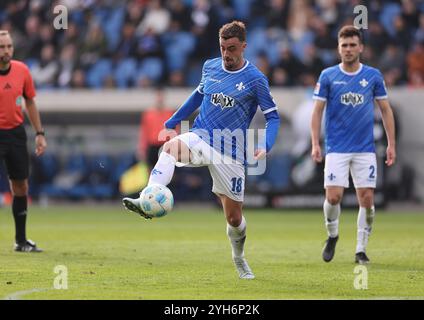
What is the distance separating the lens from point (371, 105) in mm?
12047

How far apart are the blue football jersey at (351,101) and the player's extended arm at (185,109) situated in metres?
2.36

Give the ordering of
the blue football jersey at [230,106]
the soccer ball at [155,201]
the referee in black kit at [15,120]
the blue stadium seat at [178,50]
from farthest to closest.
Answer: the blue stadium seat at [178,50] → the referee in black kit at [15,120] → the blue football jersey at [230,106] → the soccer ball at [155,201]

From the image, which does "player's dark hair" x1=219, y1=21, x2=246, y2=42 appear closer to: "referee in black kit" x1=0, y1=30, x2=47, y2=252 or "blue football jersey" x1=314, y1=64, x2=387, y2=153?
"blue football jersey" x1=314, y1=64, x2=387, y2=153

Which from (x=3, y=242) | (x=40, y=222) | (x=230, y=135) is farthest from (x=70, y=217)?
(x=230, y=135)

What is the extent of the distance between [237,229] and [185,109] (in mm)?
1280

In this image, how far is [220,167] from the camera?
9695 mm

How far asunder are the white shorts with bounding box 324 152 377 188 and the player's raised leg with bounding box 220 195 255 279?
212 centimetres

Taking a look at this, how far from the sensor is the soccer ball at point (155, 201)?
8.82m

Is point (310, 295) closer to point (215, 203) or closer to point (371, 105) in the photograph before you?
point (371, 105)

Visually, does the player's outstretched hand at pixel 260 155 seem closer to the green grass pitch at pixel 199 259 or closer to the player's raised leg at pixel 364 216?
the green grass pitch at pixel 199 259

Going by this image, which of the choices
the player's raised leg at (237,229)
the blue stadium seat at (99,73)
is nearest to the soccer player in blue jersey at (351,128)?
the player's raised leg at (237,229)

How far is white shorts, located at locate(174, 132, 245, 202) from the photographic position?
9570 millimetres

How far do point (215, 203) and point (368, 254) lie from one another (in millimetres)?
9954

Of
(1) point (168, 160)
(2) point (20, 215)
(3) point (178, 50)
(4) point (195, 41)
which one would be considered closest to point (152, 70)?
(3) point (178, 50)
